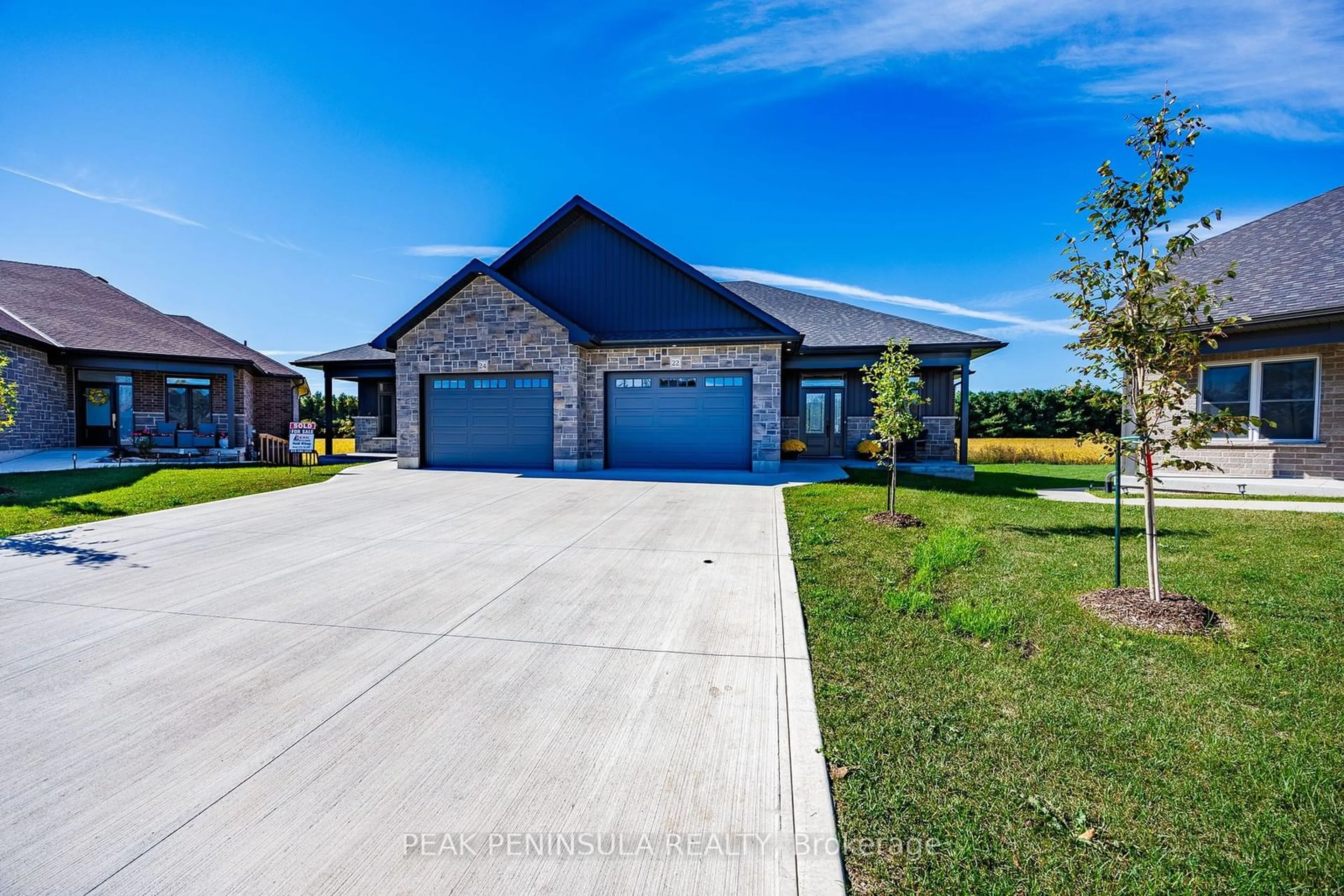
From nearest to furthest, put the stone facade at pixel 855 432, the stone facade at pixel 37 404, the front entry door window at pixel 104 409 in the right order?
the stone facade at pixel 37 404 → the stone facade at pixel 855 432 → the front entry door window at pixel 104 409

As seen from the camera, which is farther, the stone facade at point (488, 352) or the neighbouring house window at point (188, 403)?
the neighbouring house window at point (188, 403)

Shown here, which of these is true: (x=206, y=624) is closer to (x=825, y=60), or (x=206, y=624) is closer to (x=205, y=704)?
(x=205, y=704)

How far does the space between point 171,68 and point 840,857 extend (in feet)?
50.8

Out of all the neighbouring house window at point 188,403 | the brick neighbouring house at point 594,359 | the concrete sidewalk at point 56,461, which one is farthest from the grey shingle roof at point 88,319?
the brick neighbouring house at point 594,359

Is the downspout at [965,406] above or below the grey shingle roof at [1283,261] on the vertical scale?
below

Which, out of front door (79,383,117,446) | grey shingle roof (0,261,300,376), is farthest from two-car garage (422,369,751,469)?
front door (79,383,117,446)

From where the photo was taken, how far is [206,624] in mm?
4078

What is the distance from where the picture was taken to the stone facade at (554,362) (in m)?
13.7

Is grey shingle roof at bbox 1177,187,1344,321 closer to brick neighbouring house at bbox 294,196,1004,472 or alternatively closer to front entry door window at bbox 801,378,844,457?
brick neighbouring house at bbox 294,196,1004,472

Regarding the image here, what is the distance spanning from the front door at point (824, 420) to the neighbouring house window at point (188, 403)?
21.6 m

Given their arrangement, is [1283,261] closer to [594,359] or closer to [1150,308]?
[1150,308]

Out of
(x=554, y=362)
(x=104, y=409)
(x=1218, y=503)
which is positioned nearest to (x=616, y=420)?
(x=554, y=362)

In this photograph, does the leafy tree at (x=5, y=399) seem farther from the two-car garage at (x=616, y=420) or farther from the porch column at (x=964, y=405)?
the porch column at (x=964, y=405)

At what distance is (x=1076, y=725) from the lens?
271 centimetres
